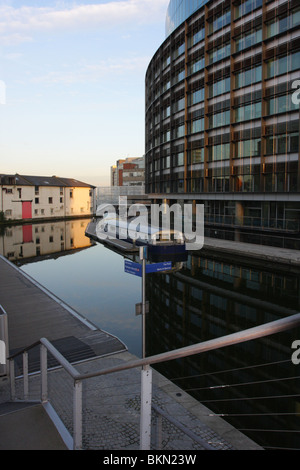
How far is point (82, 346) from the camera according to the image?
11.4 m

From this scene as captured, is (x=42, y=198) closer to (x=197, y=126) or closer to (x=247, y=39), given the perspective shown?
(x=197, y=126)

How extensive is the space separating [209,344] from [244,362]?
10142mm

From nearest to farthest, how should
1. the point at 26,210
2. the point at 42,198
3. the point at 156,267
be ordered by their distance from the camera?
the point at 156,267
the point at 26,210
the point at 42,198

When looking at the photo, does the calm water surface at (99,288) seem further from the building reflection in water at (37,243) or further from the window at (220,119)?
the window at (220,119)

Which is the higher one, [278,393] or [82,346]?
[82,346]

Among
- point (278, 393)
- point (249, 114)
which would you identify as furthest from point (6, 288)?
point (249, 114)

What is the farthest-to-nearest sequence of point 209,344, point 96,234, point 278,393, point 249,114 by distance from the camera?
point 96,234 → point 249,114 → point 278,393 → point 209,344

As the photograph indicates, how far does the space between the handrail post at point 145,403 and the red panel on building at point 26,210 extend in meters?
73.4

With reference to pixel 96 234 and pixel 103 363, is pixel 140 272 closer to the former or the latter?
pixel 103 363

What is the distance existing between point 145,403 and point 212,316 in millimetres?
13706

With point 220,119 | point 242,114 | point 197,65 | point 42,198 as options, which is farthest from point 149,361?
point 42,198

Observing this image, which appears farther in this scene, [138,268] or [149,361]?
[138,268]

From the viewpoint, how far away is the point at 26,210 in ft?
238
